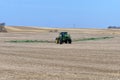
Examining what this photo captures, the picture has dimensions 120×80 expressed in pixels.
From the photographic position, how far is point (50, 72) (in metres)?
17.1

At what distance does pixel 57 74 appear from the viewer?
1636 centimetres

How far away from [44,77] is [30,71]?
2159 mm

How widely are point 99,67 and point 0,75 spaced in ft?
17.9

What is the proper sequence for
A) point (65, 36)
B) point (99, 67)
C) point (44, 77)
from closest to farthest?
point (44, 77)
point (99, 67)
point (65, 36)

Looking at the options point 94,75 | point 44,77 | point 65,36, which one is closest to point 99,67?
point 94,75

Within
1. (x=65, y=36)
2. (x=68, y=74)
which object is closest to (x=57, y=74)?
(x=68, y=74)

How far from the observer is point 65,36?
53.0 metres

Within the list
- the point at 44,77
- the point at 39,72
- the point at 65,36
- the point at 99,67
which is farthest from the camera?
the point at 65,36

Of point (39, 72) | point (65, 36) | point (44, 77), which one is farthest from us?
point (65, 36)

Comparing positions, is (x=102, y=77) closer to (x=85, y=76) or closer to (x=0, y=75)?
(x=85, y=76)

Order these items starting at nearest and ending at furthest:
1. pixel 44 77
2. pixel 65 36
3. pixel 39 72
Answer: pixel 44 77 → pixel 39 72 → pixel 65 36

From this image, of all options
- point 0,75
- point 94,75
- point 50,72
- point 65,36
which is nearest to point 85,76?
point 94,75

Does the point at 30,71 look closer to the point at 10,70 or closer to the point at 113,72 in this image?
the point at 10,70

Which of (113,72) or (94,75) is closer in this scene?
(94,75)
